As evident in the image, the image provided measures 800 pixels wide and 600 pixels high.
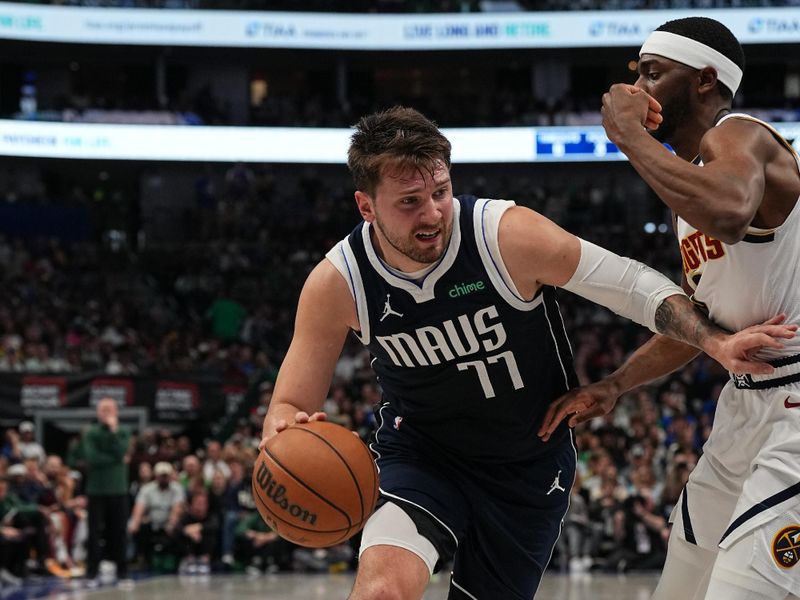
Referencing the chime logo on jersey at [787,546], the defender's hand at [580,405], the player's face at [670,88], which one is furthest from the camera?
the defender's hand at [580,405]

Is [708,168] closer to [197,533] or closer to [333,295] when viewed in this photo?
[333,295]

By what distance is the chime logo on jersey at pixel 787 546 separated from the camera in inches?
137

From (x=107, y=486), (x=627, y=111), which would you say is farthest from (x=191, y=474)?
(x=627, y=111)

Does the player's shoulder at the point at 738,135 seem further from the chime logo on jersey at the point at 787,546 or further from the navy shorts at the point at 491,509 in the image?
the navy shorts at the point at 491,509

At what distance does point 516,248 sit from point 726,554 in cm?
125

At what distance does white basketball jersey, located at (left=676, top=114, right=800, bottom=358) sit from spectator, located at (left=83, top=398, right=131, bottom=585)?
9.15m

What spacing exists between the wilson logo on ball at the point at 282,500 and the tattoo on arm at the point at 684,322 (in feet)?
4.40

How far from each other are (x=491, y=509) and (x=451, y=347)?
0.65 metres

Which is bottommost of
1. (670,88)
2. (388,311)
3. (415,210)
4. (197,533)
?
(197,533)

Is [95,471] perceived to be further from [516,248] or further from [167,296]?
[167,296]

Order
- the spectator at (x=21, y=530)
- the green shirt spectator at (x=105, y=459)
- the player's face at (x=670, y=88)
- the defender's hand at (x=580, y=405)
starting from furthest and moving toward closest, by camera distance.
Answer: the spectator at (x=21, y=530)
the green shirt spectator at (x=105, y=459)
the defender's hand at (x=580, y=405)
the player's face at (x=670, y=88)

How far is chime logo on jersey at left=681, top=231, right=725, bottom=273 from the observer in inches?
149

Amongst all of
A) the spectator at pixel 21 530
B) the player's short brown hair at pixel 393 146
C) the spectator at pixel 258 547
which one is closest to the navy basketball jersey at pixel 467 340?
the player's short brown hair at pixel 393 146

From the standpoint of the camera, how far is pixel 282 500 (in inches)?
152
